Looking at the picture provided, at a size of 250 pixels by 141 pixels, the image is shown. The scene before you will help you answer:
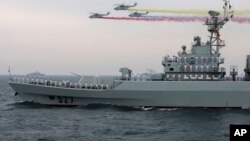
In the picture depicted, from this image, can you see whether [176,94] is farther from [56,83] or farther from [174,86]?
[56,83]

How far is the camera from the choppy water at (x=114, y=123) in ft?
77.3

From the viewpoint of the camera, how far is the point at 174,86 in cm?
3466

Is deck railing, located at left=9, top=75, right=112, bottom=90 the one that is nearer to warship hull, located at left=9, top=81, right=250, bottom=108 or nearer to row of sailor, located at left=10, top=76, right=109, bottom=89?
row of sailor, located at left=10, top=76, right=109, bottom=89

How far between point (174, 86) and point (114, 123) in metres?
8.27

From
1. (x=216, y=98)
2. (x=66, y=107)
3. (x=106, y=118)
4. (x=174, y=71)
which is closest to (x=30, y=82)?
(x=66, y=107)

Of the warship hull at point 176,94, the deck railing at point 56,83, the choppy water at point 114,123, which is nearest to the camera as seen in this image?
the choppy water at point 114,123

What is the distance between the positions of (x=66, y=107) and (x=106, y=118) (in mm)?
6734

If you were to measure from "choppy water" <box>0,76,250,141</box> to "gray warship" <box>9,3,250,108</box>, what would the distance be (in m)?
0.90

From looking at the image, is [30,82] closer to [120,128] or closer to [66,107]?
[66,107]

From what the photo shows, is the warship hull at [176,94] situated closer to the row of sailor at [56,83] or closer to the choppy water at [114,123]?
the row of sailor at [56,83]

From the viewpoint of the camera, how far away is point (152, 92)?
34.8m

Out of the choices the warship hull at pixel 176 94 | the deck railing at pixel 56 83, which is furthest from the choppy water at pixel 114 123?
the deck railing at pixel 56 83

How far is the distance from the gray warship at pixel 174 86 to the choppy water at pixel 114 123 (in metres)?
0.90

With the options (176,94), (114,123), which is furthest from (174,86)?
(114,123)
